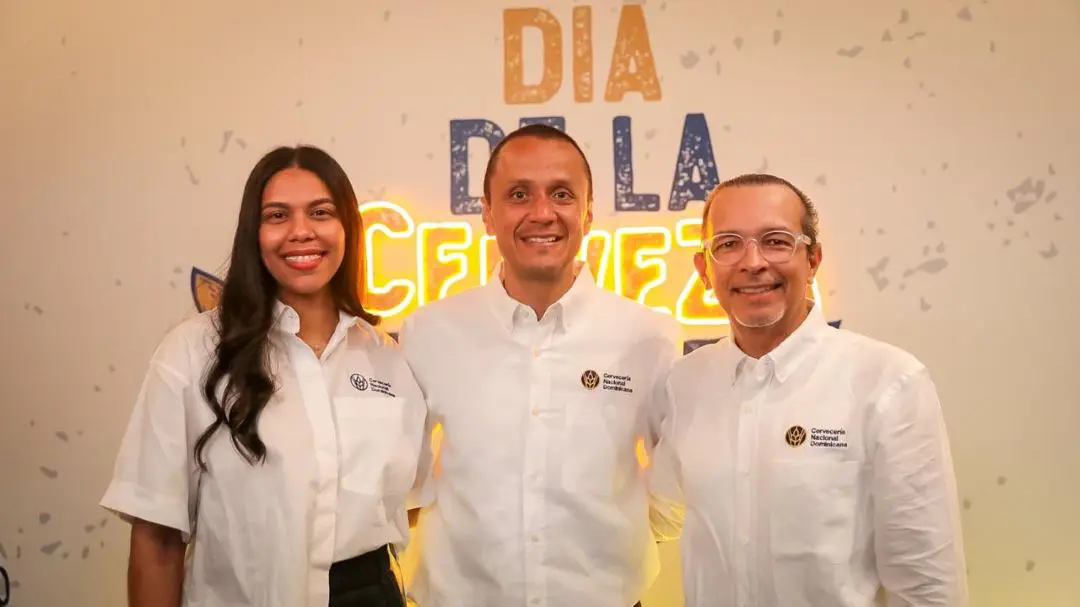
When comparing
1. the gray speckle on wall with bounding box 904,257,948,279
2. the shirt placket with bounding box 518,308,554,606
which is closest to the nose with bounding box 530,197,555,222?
the shirt placket with bounding box 518,308,554,606

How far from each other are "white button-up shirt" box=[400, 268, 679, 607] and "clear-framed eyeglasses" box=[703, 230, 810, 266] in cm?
49

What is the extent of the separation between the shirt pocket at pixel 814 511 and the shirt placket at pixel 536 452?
0.62 m

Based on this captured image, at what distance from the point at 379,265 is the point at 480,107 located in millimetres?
763

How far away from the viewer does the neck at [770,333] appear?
78.6 inches

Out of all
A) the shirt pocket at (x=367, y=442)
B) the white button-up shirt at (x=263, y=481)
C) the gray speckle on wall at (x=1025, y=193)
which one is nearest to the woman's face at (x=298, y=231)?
the white button-up shirt at (x=263, y=481)

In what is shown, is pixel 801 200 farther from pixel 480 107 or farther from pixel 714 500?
pixel 480 107

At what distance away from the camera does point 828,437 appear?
1.88 m

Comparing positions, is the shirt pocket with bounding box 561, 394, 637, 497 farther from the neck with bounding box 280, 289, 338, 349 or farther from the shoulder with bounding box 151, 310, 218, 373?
the shoulder with bounding box 151, 310, 218, 373

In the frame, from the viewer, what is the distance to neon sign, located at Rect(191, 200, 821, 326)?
302cm

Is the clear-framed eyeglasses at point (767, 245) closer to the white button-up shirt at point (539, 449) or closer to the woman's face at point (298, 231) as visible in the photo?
the white button-up shirt at point (539, 449)

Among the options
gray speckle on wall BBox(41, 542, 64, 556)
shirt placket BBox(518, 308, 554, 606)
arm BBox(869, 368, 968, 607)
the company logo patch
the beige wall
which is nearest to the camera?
arm BBox(869, 368, 968, 607)

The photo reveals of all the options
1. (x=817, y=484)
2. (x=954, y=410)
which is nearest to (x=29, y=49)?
(x=817, y=484)

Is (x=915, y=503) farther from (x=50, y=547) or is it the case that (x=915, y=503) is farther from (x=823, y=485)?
(x=50, y=547)

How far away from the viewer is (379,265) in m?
3.11
